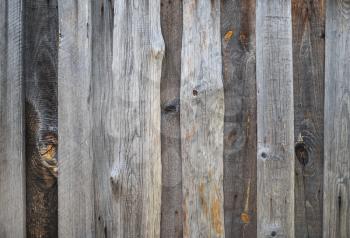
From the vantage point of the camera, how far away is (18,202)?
5.02ft

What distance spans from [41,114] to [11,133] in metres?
0.16

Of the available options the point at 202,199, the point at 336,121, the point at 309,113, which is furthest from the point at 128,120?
the point at 336,121

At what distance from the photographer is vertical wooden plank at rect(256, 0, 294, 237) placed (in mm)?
1518

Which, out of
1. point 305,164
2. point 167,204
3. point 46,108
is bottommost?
point 167,204

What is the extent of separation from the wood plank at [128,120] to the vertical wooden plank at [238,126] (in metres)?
0.31

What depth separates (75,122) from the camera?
1.52 metres

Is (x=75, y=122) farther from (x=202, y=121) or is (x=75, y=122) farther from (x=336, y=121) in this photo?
(x=336, y=121)

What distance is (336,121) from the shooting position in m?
1.53

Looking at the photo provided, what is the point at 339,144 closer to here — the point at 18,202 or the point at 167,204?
the point at 167,204

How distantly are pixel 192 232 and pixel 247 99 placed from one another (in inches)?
26.1

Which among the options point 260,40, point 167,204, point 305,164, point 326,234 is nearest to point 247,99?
point 260,40

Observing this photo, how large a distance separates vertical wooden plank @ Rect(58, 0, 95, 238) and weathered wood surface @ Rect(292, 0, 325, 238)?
3.18 ft

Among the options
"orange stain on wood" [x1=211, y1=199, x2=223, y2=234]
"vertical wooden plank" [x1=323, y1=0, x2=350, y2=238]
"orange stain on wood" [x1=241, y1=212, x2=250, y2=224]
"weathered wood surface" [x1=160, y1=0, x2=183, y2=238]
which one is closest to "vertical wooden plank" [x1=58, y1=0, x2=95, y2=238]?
"weathered wood surface" [x1=160, y1=0, x2=183, y2=238]

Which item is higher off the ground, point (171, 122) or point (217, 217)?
point (171, 122)
